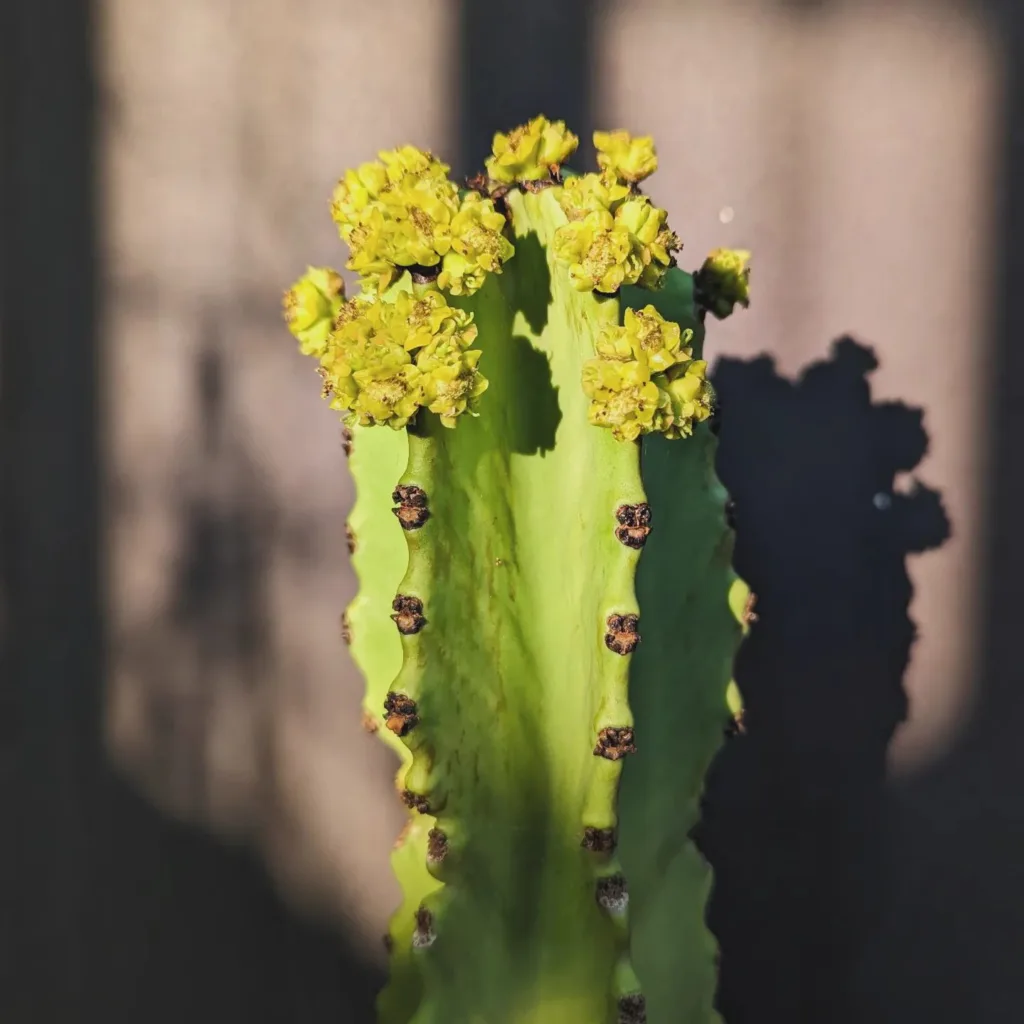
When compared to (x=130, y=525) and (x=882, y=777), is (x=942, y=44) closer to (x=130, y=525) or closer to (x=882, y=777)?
(x=882, y=777)

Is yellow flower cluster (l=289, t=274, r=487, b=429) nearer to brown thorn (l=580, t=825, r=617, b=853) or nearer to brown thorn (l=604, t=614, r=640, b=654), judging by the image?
brown thorn (l=604, t=614, r=640, b=654)

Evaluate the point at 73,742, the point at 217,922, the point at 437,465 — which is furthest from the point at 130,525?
the point at 437,465

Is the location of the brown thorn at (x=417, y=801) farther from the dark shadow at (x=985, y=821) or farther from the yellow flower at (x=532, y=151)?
the dark shadow at (x=985, y=821)

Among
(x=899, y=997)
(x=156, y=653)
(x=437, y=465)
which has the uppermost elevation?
(x=437, y=465)

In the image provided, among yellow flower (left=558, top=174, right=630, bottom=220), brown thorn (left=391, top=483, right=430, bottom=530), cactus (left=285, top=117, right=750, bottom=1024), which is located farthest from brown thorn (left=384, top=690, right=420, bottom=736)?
yellow flower (left=558, top=174, right=630, bottom=220)

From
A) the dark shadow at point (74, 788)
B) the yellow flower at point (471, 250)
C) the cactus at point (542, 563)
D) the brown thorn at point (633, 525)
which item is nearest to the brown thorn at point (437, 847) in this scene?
the cactus at point (542, 563)
